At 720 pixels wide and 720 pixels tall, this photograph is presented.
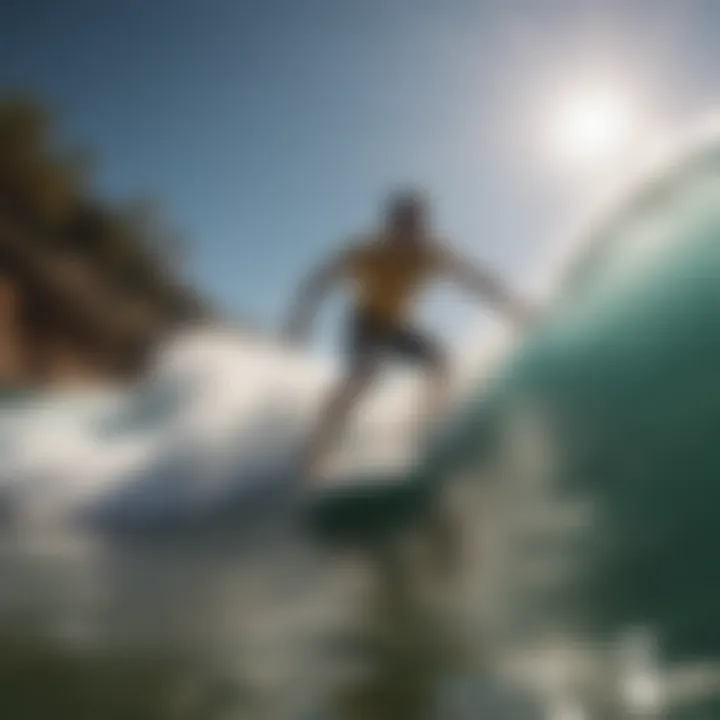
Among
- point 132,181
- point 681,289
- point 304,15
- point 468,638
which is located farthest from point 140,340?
point 681,289

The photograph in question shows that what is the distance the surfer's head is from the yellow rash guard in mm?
31

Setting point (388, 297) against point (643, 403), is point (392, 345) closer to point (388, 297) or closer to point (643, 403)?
point (388, 297)

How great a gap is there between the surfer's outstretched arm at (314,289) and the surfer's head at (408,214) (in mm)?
93

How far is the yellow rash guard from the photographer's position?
1.65 metres

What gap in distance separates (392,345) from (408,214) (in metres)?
0.20

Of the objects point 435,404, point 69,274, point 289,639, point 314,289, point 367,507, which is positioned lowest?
point 289,639

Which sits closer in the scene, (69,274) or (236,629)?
(236,629)

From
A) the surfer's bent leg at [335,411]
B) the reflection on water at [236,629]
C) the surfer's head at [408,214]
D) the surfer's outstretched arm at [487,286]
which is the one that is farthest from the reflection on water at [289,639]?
the surfer's head at [408,214]

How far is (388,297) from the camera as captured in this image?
1685 mm

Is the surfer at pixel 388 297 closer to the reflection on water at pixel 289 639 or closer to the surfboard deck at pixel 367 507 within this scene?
the surfboard deck at pixel 367 507

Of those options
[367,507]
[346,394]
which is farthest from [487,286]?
[367,507]

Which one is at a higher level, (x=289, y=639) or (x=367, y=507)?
(x=367, y=507)

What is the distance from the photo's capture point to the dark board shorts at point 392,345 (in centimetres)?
164

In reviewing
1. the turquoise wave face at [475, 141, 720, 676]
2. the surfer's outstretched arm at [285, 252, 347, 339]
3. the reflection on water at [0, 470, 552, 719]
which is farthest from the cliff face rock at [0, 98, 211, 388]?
the turquoise wave face at [475, 141, 720, 676]
